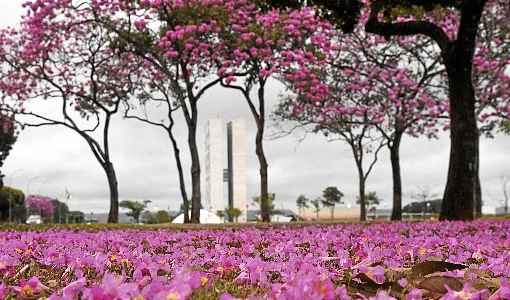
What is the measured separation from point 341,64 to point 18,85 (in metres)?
15.7

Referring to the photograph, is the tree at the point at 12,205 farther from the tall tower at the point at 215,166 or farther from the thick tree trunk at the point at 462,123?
the thick tree trunk at the point at 462,123

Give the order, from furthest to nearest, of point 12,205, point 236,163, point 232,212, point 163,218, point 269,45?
1. point 236,163
2. point 12,205
3. point 232,212
4. point 163,218
5. point 269,45

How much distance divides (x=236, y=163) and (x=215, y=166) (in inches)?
74.6

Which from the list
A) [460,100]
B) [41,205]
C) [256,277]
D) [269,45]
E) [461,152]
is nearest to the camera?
[256,277]

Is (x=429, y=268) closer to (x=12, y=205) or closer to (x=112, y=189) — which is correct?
(x=112, y=189)

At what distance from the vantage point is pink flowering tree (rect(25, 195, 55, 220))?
71062 millimetres

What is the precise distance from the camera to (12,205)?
161ft

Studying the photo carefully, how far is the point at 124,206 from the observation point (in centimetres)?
6066

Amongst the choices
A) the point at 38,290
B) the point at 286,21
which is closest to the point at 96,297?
the point at 38,290

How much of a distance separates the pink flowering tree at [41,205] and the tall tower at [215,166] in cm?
2596

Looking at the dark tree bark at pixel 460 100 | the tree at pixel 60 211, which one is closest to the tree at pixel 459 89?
the dark tree bark at pixel 460 100

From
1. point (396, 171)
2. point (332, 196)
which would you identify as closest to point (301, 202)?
point (332, 196)

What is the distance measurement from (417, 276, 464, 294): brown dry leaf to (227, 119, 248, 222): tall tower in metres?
45.2

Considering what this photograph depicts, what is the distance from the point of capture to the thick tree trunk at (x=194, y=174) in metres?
26.5
